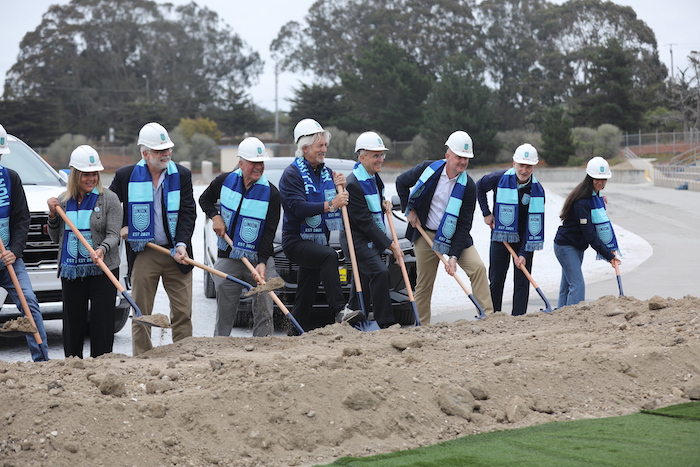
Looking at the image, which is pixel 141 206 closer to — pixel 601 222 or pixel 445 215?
pixel 445 215

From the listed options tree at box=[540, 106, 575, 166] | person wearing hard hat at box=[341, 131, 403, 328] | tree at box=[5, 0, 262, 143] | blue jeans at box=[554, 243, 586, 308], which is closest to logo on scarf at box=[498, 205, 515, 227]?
blue jeans at box=[554, 243, 586, 308]

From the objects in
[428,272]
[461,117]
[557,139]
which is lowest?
[428,272]

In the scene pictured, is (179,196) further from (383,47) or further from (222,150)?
(383,47)

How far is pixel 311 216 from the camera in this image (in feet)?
25.5

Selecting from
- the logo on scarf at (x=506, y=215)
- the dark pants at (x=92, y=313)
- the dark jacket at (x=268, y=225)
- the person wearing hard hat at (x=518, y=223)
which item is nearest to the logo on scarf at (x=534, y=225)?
the person wearing hard hat at (x=518, y=223)

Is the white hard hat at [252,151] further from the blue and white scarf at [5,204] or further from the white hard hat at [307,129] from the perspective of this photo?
the blue and white scarf at [5,204]

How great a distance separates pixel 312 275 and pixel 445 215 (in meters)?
1.49

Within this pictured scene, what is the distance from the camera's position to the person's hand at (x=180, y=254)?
7168 millimetres

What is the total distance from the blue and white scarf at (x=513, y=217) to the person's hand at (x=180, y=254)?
336cm

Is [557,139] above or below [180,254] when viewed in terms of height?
above

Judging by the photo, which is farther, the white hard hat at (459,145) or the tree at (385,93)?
the tree at (385,93)

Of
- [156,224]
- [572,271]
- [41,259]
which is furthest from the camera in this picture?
[572,271]

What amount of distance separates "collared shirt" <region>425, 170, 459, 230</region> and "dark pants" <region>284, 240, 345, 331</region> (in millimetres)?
1386

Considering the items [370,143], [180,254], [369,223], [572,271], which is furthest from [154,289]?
[572,271]
